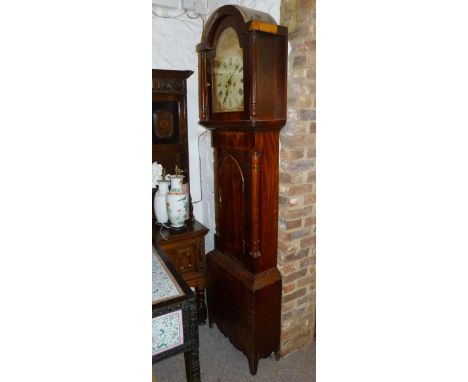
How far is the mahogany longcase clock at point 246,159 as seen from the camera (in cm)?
154

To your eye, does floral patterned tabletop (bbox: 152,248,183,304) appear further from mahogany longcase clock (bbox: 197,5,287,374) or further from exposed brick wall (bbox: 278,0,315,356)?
exposed brick wall (bbox: 278,0,315,356)

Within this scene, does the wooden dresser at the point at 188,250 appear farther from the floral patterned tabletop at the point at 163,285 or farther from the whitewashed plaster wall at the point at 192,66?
the floral patterned tabletop at the point at 163,285

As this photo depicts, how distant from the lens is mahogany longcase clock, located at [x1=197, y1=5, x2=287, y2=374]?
1.54 meters

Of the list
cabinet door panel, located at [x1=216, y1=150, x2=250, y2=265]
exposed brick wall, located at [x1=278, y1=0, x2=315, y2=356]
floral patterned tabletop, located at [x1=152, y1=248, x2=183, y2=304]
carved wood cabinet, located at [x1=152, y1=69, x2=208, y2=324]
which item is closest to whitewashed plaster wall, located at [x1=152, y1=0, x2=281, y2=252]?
carved wood cabinet, located at [x1=152, y1=69, x2=208, y2=324]

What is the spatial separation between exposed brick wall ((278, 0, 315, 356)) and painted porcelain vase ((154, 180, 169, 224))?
0.87 metres

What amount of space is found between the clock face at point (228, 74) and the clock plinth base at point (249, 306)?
3.12ft

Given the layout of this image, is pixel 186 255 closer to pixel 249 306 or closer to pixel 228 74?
pixel 249 306

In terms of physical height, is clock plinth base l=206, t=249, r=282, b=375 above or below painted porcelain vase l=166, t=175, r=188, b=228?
below
